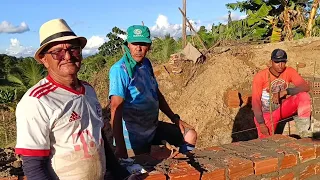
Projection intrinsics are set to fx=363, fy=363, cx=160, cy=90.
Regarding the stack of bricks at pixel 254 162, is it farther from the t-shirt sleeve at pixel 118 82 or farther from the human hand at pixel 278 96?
the human hand at pixel 278 96

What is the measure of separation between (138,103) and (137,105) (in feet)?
0.06

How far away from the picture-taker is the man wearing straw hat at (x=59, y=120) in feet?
5.09

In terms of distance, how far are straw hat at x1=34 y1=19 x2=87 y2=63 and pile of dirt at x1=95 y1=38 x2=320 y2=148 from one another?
5.69 metres

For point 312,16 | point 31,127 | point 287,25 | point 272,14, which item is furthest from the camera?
point 272,14

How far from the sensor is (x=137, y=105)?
10.1ft

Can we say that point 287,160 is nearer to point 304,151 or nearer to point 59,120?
point 304,151

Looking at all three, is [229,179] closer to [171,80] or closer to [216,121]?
[216,121]

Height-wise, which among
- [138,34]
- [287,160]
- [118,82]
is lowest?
[287,160]

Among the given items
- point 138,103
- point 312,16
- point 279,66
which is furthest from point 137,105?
point 312,16

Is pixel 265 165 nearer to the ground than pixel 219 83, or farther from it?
nearer to the ground


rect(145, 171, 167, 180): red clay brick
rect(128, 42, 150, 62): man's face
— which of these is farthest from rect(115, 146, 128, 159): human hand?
rect(128, 42, 150, 62): man's face

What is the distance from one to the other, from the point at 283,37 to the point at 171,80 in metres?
5.74

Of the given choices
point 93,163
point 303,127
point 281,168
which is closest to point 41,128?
point 93,163

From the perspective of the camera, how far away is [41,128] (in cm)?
156
